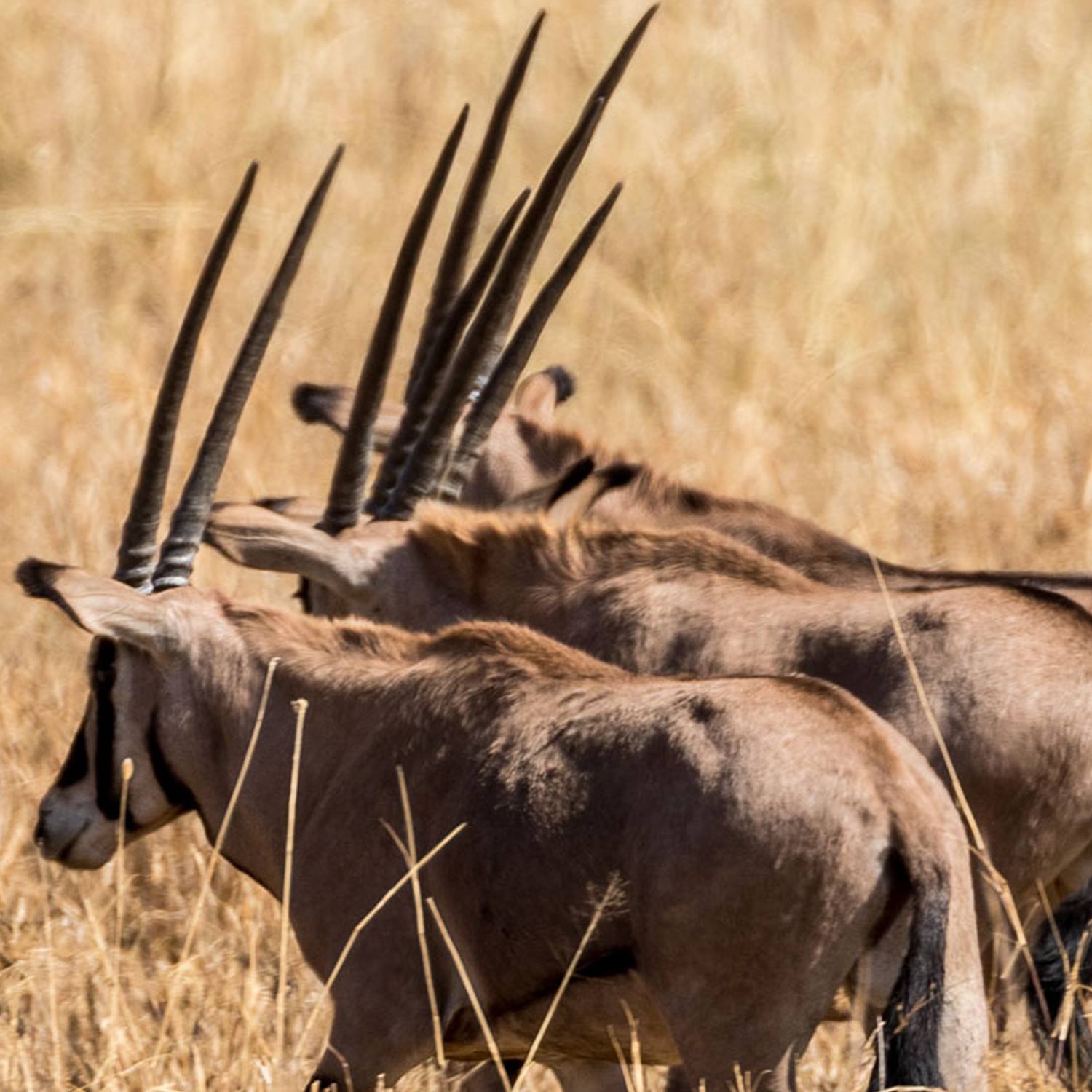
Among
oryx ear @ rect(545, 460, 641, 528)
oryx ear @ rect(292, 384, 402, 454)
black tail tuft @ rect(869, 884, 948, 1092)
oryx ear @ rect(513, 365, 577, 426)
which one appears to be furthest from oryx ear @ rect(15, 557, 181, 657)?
oryx ear @ rect(513, 365, 577, 426)

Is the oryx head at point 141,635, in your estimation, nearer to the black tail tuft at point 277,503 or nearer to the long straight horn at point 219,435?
the long straight horn at point 219,435

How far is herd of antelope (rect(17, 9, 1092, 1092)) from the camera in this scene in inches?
174

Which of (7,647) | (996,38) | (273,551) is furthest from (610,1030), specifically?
(996,38)

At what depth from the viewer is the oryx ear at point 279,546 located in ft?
21.7

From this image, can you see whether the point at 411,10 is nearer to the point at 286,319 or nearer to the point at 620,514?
the point at 286,319

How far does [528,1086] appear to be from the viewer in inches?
241

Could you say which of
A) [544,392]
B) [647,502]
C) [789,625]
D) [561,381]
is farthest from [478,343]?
[561,381]

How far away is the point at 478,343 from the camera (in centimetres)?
722

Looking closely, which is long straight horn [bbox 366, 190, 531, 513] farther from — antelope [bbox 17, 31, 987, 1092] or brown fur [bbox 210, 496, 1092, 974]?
antelope [bbox 17, 31, 987, 1092]

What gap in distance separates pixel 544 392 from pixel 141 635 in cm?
412

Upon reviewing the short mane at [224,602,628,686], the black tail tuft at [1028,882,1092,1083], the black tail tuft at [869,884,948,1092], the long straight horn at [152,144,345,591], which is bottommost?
the black tail tuft at [1028,882,1092,1083]

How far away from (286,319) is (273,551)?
6.07m

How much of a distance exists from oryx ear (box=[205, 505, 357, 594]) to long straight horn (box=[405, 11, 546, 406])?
3.36 ft

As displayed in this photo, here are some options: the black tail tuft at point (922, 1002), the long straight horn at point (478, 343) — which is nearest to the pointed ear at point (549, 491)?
the long straight horn at point (478, 343)
